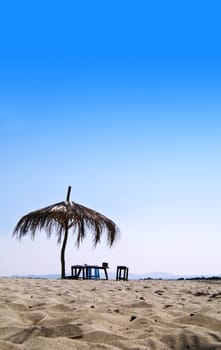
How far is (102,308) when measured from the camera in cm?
373

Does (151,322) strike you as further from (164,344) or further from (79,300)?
(79,300)

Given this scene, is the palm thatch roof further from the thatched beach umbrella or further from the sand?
the sand

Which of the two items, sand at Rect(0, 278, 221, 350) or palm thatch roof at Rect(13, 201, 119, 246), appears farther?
palm thatch roof at Rect(13, 201, 119, 246)

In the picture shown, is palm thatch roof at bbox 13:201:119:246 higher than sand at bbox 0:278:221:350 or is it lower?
higher

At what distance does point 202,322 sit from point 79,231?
418 inches

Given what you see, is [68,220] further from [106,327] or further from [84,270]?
[106,327]

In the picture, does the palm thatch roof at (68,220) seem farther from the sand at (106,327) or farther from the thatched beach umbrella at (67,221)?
the sand at (106,327)

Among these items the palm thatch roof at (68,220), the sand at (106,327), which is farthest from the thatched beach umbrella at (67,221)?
the sand at (106,327)

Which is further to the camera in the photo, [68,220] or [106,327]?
[68,220]

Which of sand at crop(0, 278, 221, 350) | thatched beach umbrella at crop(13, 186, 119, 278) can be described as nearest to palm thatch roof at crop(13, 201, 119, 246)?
thatched beach umbrella at crop(13, 186, 119, 278)

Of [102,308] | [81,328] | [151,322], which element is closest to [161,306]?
[102,308]

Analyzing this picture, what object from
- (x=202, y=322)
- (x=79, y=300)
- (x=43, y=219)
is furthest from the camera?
(x=43, y=219)

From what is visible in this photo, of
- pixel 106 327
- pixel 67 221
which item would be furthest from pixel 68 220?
pixel 106 327

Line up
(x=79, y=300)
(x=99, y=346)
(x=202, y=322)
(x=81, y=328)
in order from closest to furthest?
(x=99, y=346), (x=81, y=328), (x=202, y=322), (x=79, y=300)
